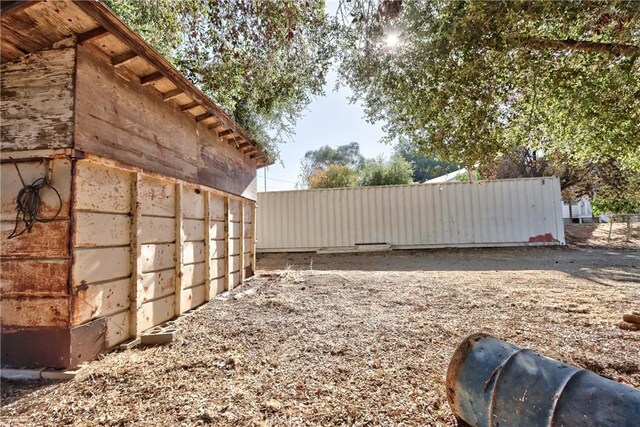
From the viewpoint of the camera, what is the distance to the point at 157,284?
3572 mm

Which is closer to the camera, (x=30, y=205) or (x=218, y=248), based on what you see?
(x=30, y=205)

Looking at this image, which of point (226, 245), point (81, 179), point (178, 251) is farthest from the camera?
point (226, 245)

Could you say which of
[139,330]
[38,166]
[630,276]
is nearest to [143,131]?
[38,166]

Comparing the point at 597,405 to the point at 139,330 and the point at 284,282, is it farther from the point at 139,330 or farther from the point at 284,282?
the point at 284,282

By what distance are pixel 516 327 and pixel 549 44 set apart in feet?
11.4

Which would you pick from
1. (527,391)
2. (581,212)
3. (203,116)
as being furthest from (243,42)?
(581,212)

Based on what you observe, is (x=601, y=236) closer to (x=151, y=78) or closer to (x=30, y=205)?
(x=151, y=78)

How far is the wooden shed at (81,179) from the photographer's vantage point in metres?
2.50

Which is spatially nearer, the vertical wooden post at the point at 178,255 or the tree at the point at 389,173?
the vertical wooden post at the point at 178,255

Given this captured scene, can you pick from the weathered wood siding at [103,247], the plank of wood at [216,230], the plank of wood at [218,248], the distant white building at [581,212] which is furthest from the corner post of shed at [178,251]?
the distant white building at [581,212]

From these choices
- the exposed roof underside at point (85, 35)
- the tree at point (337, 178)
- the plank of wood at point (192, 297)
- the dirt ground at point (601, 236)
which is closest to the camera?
the exposed roof underside at point (85, 35)

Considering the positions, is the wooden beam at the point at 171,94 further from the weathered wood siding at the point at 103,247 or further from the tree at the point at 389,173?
the tree at the point at 389,173

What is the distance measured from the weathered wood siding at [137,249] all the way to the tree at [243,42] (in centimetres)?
224

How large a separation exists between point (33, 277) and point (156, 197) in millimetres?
1360
